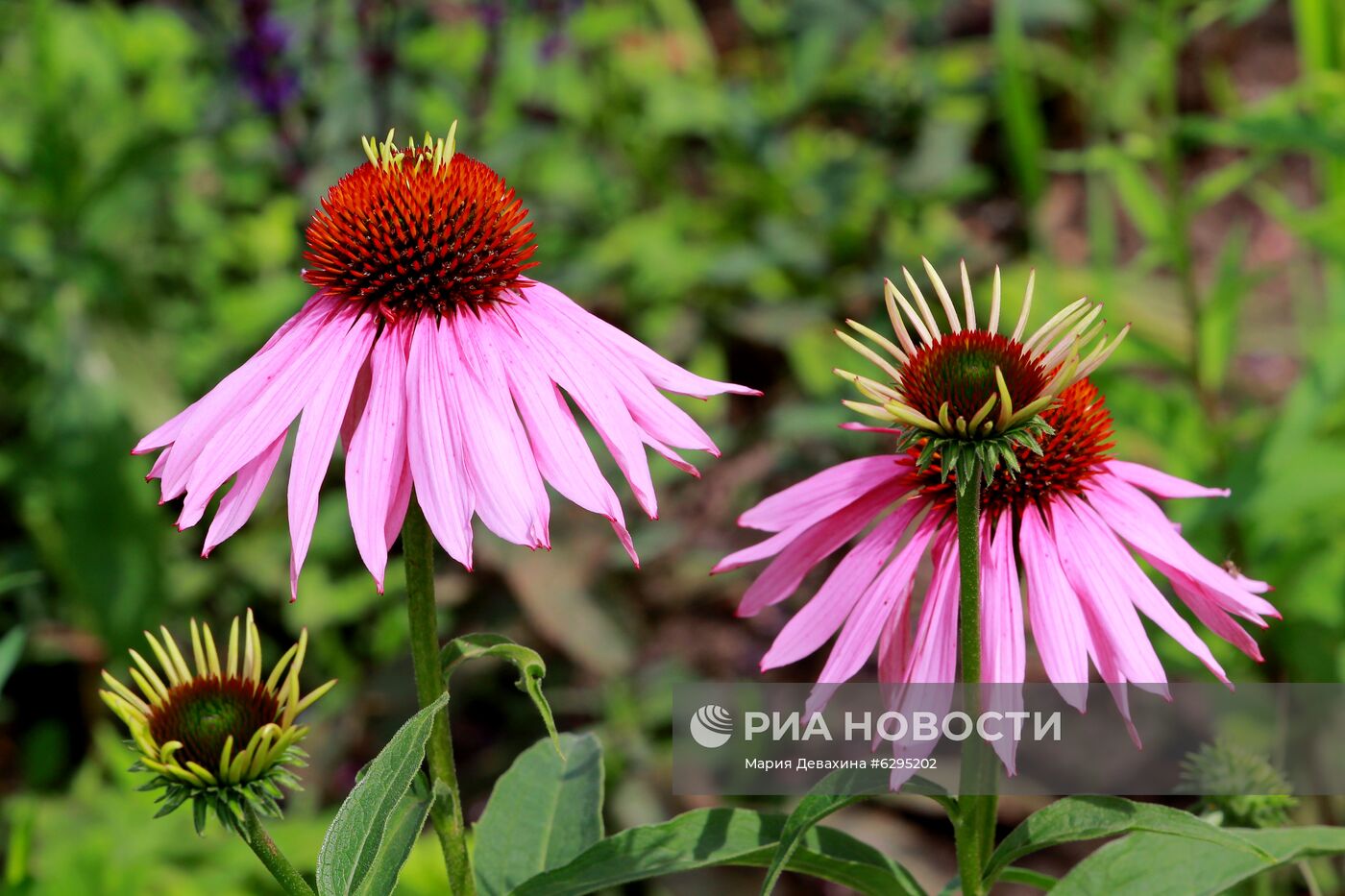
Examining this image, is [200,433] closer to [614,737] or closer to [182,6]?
[614,737]

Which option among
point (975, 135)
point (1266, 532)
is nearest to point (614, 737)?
point (1266, 532)

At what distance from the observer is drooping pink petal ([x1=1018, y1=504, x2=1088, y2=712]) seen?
74cm

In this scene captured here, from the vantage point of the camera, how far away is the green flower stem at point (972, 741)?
73 cm

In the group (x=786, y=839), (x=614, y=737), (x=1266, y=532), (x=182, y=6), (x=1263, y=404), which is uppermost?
(x=182, y=6)

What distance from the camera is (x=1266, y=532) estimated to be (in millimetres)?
1929

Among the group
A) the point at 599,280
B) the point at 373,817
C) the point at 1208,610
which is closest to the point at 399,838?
the point at 373,817

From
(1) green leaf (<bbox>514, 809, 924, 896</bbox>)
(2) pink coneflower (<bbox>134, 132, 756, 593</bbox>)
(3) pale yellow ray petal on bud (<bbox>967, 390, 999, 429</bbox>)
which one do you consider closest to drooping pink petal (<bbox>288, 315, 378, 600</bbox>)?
(2) pink coneflower (<bbox>134, 132, 756, 593</bbox>)

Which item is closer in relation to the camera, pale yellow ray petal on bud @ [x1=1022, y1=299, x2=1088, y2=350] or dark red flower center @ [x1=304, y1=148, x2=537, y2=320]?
pale yellow ray petal on bud @ [x1=1022, y1=299, x2=1088, y2=350]

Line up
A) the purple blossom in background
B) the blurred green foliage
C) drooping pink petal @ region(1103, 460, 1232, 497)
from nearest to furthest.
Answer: drooping pink petal @ region(1103, 460, 1232, 497)
the blurred green foliage
the purple blossom in background

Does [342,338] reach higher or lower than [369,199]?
lower

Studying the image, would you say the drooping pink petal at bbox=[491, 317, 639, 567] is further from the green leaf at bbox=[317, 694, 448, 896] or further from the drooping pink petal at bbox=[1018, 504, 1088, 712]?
the drooping pink petal at bbox=[1018, 504, 1088, 712]

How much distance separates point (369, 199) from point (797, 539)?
A: 0.36 m

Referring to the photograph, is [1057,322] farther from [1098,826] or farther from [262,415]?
[262,415]

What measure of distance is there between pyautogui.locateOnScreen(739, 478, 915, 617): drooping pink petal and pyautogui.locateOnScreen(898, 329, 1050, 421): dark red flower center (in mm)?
107
